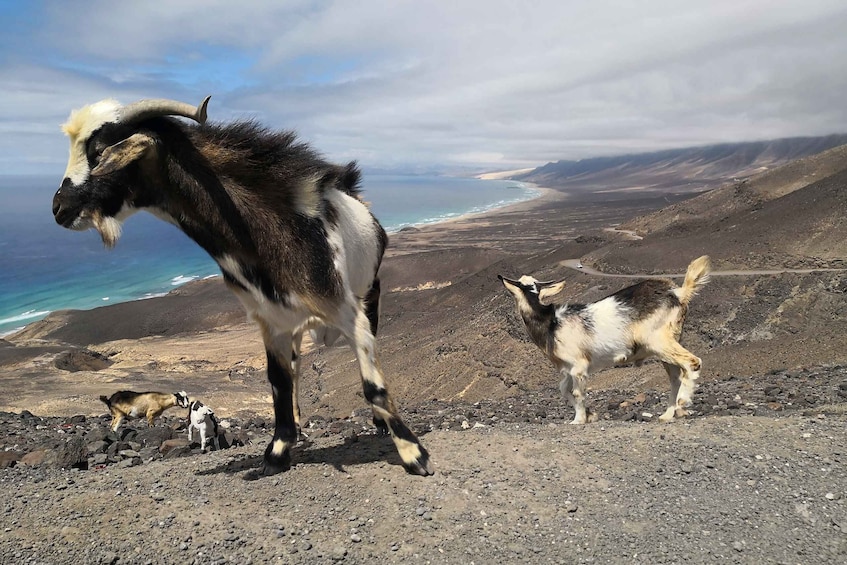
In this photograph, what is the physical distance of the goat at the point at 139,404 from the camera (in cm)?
1403

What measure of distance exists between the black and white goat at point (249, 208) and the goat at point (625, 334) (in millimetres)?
3999

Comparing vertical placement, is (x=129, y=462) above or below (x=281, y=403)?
below

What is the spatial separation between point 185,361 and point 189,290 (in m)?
34.1

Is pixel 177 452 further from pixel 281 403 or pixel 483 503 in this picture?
pixel 483 503

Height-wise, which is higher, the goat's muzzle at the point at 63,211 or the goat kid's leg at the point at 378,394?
the goat's muzzle at the point at 63,211

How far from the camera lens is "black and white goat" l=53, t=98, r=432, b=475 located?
4.88 m

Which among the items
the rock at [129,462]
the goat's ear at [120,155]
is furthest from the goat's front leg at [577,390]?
the goat's ear at [120,155]

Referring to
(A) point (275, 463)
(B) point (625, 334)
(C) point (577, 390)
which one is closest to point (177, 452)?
(A) point (275, 463)

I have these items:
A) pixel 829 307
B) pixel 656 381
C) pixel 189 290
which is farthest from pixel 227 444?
pixel 189 290

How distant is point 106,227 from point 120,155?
0.62m

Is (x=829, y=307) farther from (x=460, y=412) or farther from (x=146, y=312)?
(x=146, y=312)

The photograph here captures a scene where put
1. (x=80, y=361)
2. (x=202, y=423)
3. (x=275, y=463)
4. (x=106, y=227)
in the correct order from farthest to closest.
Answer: (x=80, y=361) < (x=202, y=423) < (x=275, y=463) < (x=106, y=227)

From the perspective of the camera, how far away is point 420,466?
535 centimetres

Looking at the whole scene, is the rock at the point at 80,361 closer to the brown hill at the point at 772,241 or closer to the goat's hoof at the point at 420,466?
the brown hill at the point at 772,241
